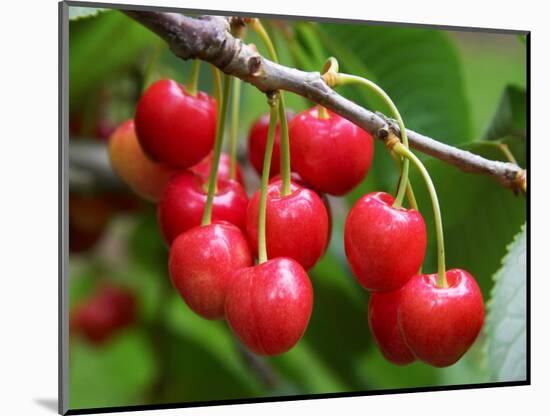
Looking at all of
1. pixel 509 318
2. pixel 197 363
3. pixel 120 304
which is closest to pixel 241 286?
pixel 509 318

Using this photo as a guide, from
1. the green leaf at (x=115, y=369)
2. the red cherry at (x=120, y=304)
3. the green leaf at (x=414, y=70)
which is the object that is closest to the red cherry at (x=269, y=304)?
the green leaf at (x=414, y=70)

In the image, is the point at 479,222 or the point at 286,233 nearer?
the point at 286,233

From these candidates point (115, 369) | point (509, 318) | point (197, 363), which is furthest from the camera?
point (115, 369)

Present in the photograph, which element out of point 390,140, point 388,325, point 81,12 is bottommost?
point 388,325

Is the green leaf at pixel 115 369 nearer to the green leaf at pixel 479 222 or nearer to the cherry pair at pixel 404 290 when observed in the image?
the green leaf at pixel 479 222

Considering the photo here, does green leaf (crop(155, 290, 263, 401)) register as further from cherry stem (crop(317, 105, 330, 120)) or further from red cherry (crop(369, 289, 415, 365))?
cherry stem (crop(317, 105, 330, 120))

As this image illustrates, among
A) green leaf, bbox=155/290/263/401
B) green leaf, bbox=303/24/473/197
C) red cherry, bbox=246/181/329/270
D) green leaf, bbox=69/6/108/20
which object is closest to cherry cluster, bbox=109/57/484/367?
red cherry, bbox=246/181/329/270

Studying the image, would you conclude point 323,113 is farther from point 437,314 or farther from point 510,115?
point 510,115

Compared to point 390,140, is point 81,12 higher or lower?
higher
